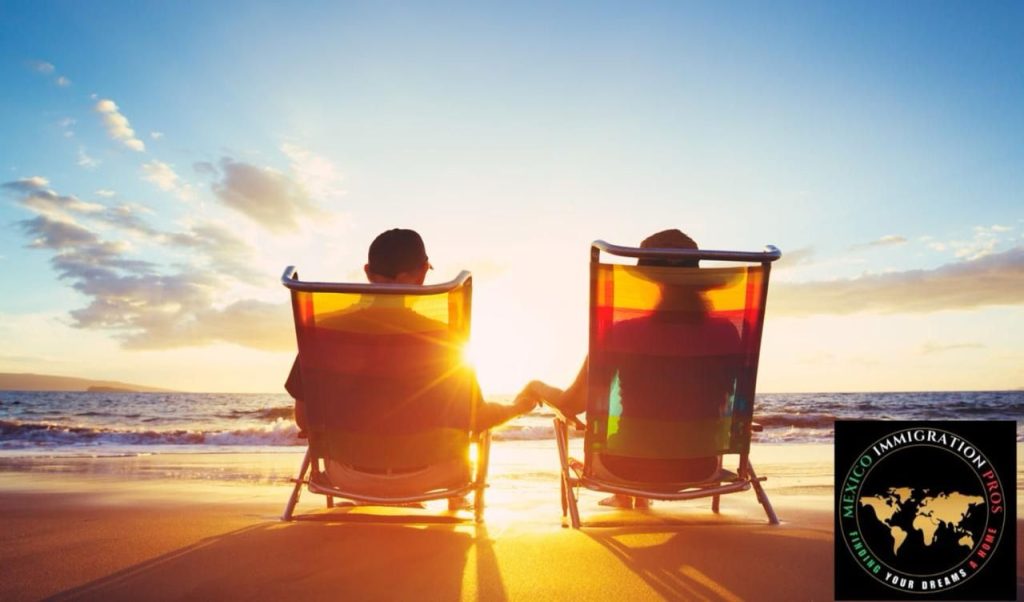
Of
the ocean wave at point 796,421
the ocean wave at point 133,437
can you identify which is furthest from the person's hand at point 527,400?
the ocean wave at point 796,421

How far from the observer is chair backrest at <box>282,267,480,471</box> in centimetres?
351

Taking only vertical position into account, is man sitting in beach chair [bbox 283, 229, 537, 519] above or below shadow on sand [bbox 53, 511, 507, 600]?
above

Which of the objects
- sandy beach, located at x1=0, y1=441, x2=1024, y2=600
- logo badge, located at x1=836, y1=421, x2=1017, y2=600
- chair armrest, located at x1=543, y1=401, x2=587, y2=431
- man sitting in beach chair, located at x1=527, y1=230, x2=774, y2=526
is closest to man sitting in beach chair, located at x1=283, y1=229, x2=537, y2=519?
sandy beach, located at x1=0, y1=441, x2=1024, y2=600

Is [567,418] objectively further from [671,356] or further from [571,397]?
[671,356]

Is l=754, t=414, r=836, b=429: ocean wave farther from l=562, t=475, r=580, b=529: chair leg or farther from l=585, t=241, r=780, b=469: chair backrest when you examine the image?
l=562, t=475, r=580, b=529: chair leg

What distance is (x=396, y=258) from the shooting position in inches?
146

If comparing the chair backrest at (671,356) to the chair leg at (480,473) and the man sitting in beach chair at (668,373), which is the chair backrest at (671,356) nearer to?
the man sitting in beach chair at (668,373)

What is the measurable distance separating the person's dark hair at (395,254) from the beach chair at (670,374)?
40.8 inches

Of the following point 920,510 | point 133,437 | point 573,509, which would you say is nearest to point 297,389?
point 573,509

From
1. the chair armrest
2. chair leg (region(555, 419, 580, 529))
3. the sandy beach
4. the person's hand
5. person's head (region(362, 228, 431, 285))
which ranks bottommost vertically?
the sandy beach

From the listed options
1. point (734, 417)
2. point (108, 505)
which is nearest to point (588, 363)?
point (734, 417)

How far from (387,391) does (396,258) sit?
758 mm

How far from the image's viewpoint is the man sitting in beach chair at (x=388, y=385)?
3523mm

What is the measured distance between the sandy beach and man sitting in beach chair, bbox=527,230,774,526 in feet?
1.14
